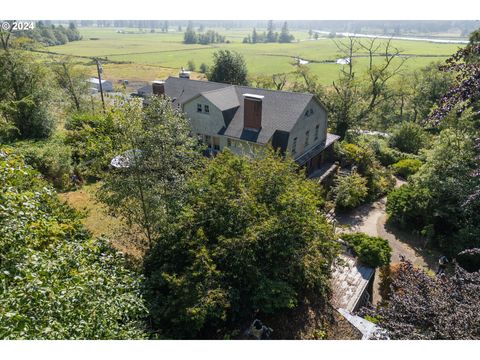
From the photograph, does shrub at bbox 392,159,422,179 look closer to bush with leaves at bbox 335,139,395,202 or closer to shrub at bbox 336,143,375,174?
bush with leaves at bbox 335,139,395,202

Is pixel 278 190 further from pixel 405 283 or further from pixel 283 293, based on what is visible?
pixel 405 283

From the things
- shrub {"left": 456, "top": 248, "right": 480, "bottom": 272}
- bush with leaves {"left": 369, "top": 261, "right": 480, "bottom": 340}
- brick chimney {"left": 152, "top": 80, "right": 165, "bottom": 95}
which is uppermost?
brick chimney {"left": 152, "top": 80, "right": 165, "bottom": 95}

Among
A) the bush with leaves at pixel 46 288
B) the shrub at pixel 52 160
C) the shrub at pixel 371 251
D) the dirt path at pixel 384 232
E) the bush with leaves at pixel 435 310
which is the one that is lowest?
the dirt path at pixel 384 232

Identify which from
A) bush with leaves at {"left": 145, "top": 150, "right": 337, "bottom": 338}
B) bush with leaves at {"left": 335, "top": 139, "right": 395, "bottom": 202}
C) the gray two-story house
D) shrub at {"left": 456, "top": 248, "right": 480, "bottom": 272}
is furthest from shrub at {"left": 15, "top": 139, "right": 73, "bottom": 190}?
shrub at {"left": 456, "top": 248, "right": 480, "bottom": 272}

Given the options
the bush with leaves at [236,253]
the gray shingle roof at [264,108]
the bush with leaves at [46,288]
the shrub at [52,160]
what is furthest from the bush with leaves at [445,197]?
the shrub at [52,160]

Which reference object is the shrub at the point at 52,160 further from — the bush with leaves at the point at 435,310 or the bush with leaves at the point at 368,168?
the bush with leaves at the point at 435,310

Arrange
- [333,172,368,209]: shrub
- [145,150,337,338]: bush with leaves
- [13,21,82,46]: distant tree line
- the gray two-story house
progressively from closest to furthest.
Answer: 1. [145,150,337,338]: bush with leaves
2. the gray two-story house
3. [333,172,368,209]: shrub
4. [13,21,82,46]: distant tree line

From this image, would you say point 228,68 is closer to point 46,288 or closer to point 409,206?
point 409,206
